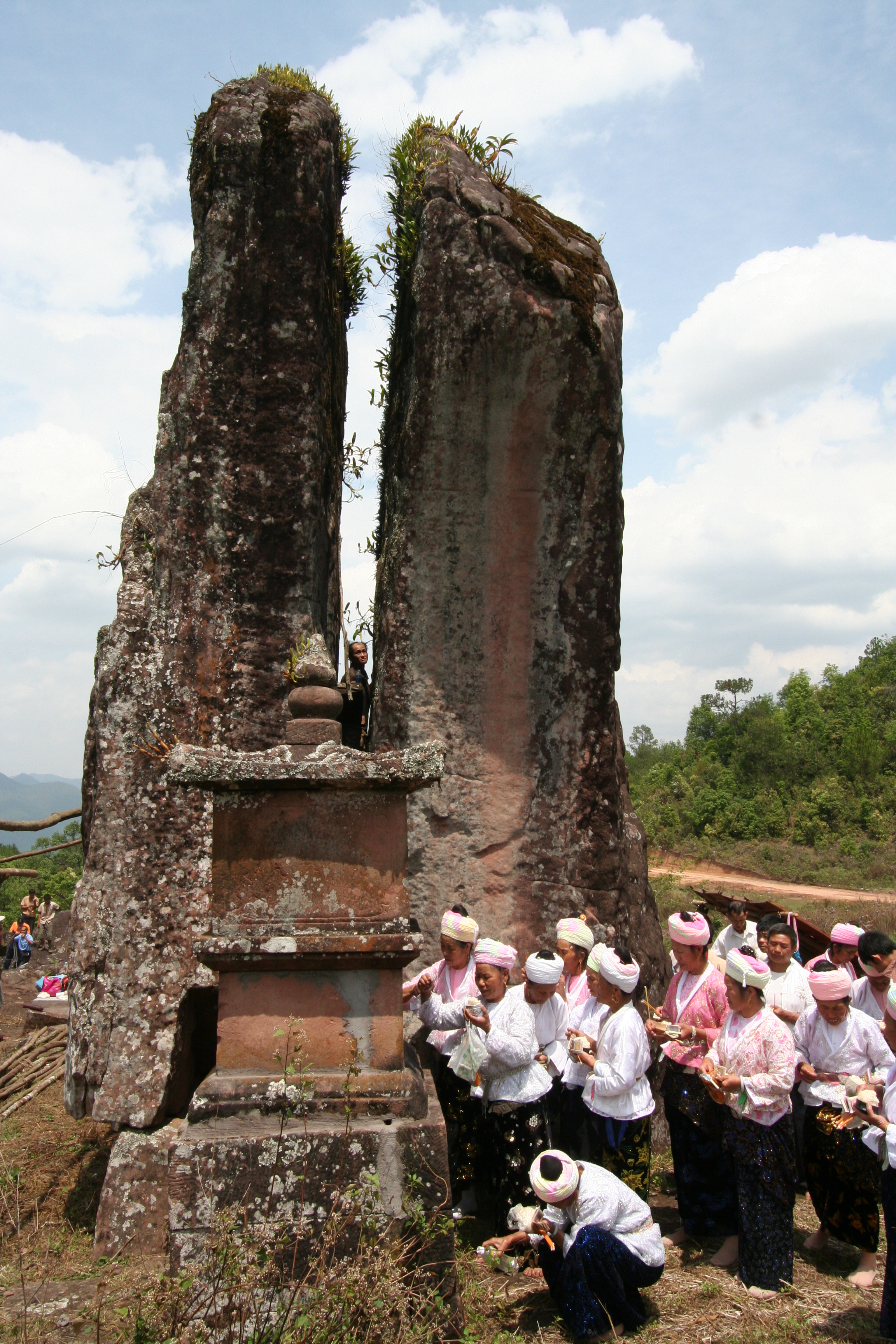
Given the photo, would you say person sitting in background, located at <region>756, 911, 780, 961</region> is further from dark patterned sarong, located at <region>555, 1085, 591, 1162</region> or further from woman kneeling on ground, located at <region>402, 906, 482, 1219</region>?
woman kneeling on ground, located at <region>402, 906, 482, 1219</region>

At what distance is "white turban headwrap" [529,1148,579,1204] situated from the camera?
3580mm

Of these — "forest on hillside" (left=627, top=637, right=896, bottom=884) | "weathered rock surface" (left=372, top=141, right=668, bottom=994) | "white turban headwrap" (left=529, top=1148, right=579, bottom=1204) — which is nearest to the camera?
"white turban headwrap" (left=529, top=1148, right=579, bottom=1204)

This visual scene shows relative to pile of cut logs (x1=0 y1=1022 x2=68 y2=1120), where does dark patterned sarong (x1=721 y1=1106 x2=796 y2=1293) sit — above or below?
above

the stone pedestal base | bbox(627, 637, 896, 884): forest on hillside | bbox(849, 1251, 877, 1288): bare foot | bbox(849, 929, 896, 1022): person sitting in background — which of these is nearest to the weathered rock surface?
bbox(849, 929, 896, 1022): person sitting in background

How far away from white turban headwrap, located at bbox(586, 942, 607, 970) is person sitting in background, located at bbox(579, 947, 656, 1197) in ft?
0.06

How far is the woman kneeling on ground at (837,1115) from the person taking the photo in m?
4.40

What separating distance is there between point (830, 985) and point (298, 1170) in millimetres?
2546

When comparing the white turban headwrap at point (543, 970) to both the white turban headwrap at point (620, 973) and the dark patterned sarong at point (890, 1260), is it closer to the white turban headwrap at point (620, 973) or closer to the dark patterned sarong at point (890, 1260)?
the white turban headwrap at point (620, 973)

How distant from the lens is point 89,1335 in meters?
3.30

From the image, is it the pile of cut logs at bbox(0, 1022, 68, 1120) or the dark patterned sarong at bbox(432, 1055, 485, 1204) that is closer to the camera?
the dark patterned sarong at bbox(432, 1055, 485, 1204)

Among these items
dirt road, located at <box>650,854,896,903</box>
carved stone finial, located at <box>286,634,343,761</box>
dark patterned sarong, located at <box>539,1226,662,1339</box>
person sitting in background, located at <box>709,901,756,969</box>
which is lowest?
dirt road, located at <box>650,854,896,903</box>

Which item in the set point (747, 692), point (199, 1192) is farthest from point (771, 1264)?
point (747, 692)

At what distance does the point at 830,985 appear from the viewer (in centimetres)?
435

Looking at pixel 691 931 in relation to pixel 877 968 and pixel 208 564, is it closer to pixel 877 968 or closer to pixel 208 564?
pixel 877 968
